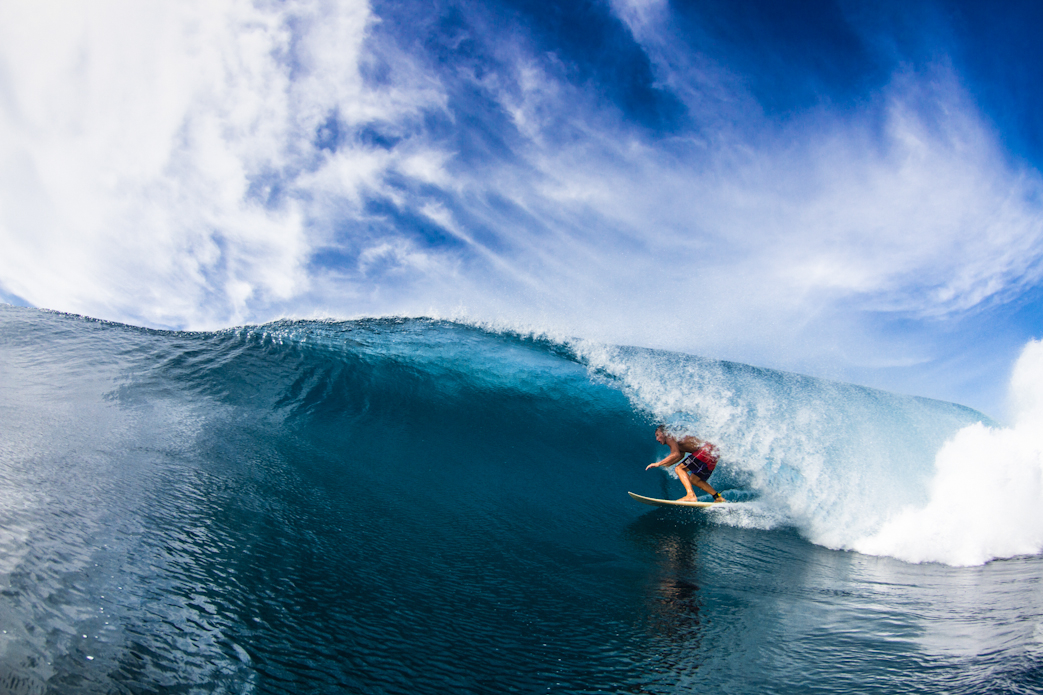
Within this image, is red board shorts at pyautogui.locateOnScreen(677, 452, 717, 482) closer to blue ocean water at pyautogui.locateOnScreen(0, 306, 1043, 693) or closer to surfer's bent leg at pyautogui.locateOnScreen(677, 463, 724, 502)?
surfer's bent leg at pyautogui.locateOnScreen(677, 463, 724, 502)

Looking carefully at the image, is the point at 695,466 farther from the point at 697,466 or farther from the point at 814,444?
the point at 814,444

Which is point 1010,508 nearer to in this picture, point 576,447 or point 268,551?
point 576,447

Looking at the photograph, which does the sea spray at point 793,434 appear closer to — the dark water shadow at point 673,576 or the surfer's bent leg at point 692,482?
the surfer's bent leg at point 692,482

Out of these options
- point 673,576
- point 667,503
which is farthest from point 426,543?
point 667,503

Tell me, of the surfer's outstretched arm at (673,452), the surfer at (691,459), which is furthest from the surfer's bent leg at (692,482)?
the surfer's outstretched arm at (673,452)

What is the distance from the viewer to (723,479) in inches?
276

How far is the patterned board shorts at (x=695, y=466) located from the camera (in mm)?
6008

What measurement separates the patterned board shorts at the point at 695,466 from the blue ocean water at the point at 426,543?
1.66 ft

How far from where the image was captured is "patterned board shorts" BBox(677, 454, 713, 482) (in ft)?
19.7

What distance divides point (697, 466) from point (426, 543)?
3.92m

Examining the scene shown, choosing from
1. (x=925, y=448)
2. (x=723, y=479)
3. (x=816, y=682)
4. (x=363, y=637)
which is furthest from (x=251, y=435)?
(x=925, y=448)

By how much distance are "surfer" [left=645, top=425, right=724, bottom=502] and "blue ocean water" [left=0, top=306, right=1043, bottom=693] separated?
441 mm

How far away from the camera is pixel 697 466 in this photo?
6.04 m

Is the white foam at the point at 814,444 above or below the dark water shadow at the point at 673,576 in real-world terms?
above
